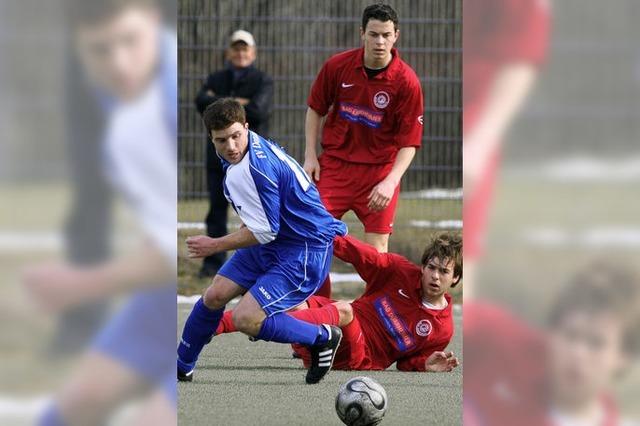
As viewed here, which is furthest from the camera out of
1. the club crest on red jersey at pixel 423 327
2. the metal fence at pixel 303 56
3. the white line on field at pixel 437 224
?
→ the white line on field at pixel 437 224

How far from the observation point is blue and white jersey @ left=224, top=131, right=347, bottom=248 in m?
5.00

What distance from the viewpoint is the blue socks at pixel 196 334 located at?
5.50m

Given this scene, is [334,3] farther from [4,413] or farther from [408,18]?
[4,413]

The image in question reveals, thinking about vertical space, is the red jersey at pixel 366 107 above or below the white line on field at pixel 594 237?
above

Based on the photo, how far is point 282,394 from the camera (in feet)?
17.2

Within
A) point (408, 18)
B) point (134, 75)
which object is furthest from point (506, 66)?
point (408, 18)

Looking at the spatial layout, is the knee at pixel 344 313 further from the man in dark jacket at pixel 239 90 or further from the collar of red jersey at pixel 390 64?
the man in dark jacket at pixel 239 90

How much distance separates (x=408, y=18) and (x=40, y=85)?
317 inches

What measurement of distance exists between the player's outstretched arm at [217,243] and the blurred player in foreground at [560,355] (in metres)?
2.79

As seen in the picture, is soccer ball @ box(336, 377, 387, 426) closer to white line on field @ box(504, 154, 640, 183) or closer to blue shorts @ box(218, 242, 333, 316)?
blue shorts @ box(218, 242, 333, 316)

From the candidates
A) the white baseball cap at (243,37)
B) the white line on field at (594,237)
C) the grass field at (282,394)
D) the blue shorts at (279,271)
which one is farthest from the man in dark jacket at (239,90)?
the white line on field at (594,237)

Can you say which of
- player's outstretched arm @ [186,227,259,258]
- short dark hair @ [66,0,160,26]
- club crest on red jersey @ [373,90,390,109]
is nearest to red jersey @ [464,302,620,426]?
short dark hair @ [66,0,160,26]

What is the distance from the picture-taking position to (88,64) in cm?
213

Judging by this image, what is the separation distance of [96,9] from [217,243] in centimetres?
289
